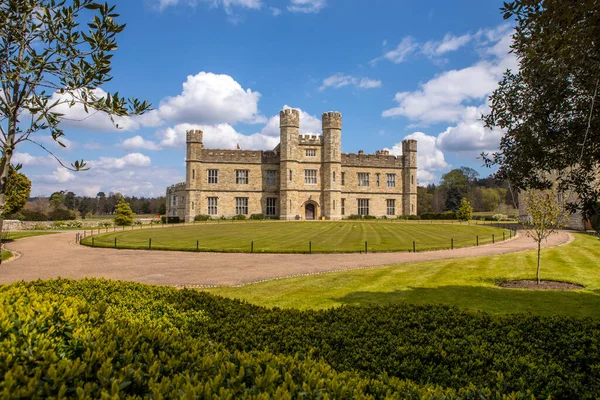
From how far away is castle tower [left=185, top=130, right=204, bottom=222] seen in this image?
47938mm

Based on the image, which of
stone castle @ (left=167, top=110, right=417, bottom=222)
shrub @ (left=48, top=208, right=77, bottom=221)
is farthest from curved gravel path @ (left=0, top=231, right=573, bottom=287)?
shrub @ (left=48, top=208, right=77, bottom=221)

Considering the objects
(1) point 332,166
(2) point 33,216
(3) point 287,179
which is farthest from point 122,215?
(1) point 332,166

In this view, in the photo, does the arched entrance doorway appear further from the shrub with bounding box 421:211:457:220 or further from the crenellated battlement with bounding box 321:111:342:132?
the shrub with bounding box 421:211:457:220

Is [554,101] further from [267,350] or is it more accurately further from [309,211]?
[309,211]

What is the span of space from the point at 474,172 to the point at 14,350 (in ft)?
387

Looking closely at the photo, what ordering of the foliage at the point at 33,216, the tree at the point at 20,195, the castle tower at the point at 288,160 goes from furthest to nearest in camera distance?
the castle tower at the point at 288,160 < the foliage at the point at 33,216 < the tree at the point at 20,195

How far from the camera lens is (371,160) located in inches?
2103

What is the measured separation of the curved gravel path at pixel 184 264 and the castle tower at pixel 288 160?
29808 mm

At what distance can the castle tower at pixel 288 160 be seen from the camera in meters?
48.1

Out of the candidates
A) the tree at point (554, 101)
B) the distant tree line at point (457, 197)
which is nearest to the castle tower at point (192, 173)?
the tree at point (554, 101)

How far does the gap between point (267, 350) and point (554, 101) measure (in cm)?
695

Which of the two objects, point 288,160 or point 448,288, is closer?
point 448,288

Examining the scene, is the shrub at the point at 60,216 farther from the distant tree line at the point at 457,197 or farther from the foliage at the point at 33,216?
the distant tree line at the point at 457,197

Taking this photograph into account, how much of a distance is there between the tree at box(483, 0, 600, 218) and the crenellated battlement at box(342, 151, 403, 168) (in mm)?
44246
